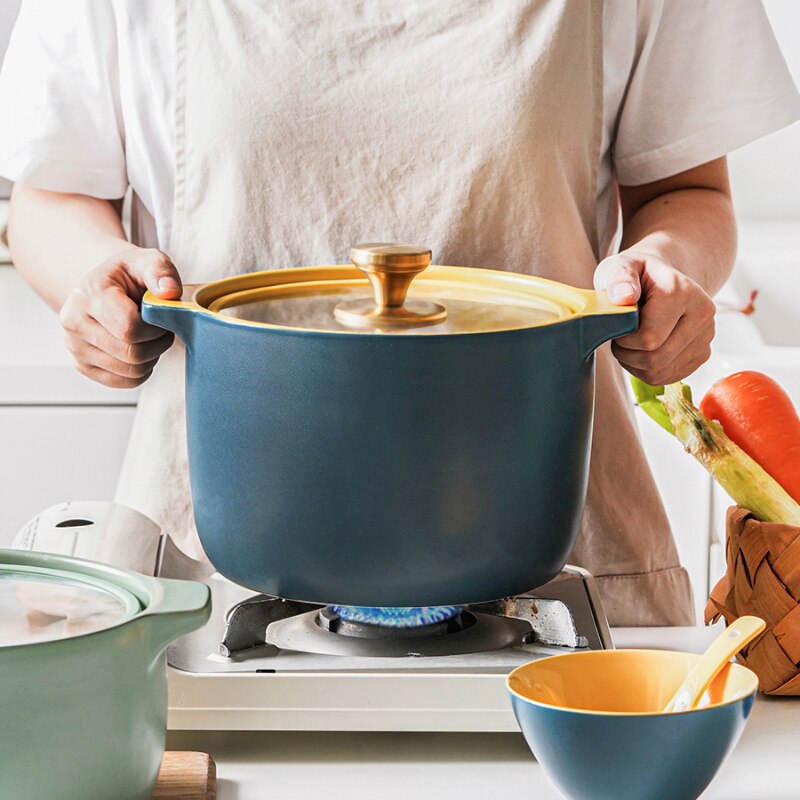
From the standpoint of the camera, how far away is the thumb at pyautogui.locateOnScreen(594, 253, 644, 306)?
25.3 inches

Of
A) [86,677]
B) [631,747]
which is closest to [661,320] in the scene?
[631,747]

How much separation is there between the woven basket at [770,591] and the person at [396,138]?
0.57 ft

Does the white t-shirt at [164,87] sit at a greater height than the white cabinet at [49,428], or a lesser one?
greater

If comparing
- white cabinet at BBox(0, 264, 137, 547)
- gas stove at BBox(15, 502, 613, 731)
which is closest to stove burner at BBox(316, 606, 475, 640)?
gas stove at BBox(15, 502, 613, 731)

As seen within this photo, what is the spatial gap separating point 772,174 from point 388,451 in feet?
5.53

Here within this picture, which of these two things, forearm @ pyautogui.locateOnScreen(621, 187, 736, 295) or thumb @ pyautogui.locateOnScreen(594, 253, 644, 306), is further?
forearm @ pyautogui.locateOnScreen(621, 187, 736, 295)

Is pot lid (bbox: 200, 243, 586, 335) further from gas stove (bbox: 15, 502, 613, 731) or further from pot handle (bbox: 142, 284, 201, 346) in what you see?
gas stove (bbox: 15, 502, 613, 731)

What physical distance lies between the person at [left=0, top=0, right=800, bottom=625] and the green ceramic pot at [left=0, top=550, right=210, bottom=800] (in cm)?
35

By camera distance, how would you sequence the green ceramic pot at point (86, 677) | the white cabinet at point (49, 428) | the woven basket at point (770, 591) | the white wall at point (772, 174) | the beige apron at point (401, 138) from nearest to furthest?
the green ceramic pot at point (86, 677), the woven basket at point (770, 591), the beige apron at point (401, 138), the white cabinet at point (49, 428), the white wall at point (772, 174)

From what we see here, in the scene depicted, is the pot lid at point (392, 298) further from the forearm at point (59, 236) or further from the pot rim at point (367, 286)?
the forearm at point (59, 236)

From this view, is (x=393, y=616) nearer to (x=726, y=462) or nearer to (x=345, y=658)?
(x=345, y=658)

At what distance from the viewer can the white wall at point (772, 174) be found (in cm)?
207

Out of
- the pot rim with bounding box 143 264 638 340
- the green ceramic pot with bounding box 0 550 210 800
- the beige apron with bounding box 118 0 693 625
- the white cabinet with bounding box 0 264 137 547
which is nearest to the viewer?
the green ceramic pot with bounding box 0 550 210 800

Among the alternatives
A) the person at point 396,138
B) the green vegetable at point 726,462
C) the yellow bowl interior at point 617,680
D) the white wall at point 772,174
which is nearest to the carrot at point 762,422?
the green vegetable at point 726,462
